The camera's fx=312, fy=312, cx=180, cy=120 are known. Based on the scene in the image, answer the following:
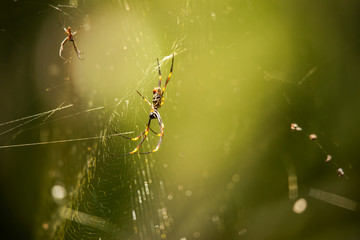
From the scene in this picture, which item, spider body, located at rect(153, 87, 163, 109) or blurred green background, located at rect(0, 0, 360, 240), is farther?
blurred green background, located at rect(0, 0, 360, 240)

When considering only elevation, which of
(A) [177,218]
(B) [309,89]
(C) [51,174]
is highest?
(C) [51,174]

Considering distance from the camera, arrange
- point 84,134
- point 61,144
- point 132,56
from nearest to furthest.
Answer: point 132,56 < point 84,134 < point 61,144

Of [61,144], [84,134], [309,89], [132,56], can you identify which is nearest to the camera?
[132,56]

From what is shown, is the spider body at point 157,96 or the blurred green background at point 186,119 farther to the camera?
the blurred green background at point 186,119

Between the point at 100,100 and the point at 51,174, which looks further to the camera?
the point at 51,174

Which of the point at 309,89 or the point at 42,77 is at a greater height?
the point at 42,77

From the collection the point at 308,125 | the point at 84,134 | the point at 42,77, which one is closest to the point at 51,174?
the point at 84,134

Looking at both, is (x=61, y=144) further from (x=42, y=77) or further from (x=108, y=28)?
(x=108, y=28)

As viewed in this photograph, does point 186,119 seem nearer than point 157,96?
No
